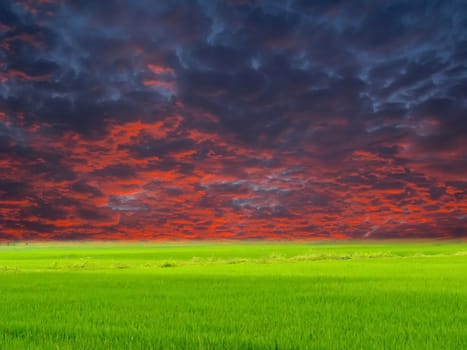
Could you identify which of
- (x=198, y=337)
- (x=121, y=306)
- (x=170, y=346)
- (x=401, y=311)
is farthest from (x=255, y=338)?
(x=121, y=306)

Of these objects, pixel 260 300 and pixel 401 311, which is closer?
pixel 401 311

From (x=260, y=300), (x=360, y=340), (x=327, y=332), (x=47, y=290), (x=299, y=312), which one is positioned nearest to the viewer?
(x=360, y=340)

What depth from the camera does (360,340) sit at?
8016mm

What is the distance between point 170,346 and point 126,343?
86 cm

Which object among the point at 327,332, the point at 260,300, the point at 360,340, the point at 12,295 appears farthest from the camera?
A: the point at 12,295

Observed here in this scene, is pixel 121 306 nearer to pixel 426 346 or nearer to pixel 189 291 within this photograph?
pixel 189 291

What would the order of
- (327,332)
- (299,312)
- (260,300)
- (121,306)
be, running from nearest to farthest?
1. (327,332)
2. (299,312)
3. (121,306)
4. (260,300)

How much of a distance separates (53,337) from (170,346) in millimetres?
2856

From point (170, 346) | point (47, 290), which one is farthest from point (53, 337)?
point (47, 290)

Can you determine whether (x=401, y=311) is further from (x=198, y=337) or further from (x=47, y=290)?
(x=47, y=290)

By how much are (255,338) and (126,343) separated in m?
2.39

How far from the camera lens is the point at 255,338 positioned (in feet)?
26.7

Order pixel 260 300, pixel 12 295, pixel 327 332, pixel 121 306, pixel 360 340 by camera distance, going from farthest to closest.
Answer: pixel 12 295 → pixel 260 300 → pixel 121 306 → pixel 327 332 → pixel 360 340

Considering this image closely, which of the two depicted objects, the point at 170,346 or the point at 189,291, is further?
the point at 189,291
